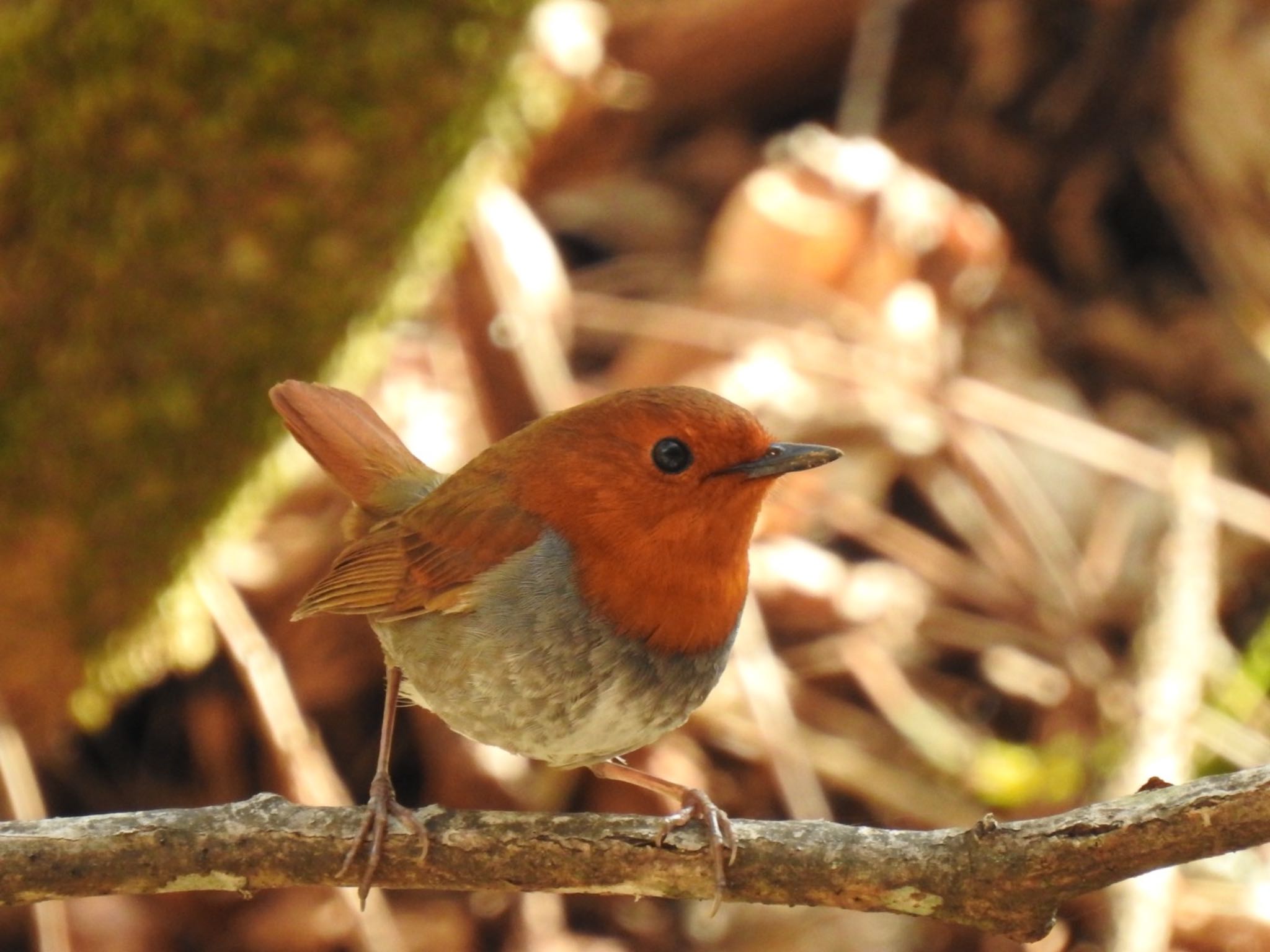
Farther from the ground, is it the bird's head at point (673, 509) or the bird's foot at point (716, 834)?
the bird's head at point (673, 509)

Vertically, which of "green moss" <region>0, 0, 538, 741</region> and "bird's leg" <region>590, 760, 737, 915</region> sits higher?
"green moss" <region>0, 0, 538, 741</region>

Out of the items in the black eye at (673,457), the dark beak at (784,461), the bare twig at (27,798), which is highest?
the dark beak at (784,461)

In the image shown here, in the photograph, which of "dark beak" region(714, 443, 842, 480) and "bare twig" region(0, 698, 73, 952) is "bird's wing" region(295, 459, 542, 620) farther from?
"bare twig" region(0, 698, 73, 952)

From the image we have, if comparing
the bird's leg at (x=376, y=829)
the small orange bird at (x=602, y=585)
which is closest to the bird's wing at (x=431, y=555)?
the small orange bird at (x=602, y=585)

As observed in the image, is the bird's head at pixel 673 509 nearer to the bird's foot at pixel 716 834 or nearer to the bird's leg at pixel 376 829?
the bird's foot at pixel 716 834

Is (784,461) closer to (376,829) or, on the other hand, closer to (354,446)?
(376,829)

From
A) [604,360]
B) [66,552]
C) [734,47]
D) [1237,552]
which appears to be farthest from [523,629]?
[734,47]

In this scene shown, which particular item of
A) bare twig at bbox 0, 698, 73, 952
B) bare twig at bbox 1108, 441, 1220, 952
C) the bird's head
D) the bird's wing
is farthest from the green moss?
bare twig at bbox 1108, 441, 1220, 952
